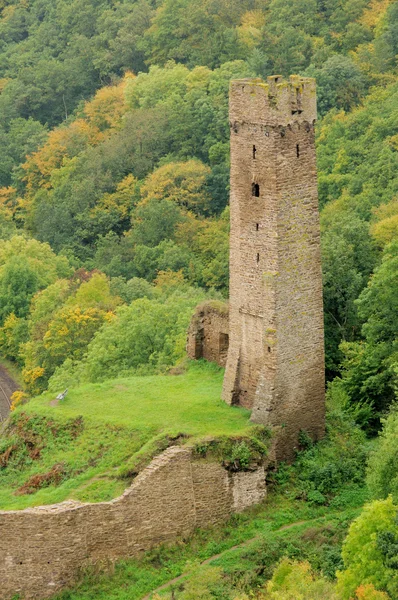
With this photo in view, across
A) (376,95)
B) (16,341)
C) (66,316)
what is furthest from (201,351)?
(376,95)

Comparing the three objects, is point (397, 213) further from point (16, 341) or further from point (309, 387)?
point (16, 341)

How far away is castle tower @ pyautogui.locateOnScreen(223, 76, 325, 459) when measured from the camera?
3238 cm

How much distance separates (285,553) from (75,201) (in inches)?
1603

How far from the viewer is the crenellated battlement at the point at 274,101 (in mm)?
32125

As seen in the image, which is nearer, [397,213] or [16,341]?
[397,213]

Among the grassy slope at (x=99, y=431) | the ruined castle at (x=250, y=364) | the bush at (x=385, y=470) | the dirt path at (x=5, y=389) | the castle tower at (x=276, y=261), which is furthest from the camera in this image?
the dirt path at (x=5, y=389)

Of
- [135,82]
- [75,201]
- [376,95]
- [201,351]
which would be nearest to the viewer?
[201,351]

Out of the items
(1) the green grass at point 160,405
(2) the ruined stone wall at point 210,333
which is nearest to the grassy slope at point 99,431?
(1) the green grass at point 160,405

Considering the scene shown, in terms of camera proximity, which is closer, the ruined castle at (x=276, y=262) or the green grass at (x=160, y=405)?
the ruined castle at (x=276, y=262)

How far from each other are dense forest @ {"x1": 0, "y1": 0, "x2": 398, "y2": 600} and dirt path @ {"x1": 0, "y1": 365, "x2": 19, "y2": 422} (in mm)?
891

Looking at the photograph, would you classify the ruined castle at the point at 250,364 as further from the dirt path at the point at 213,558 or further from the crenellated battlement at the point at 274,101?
the dirt path at the point at 213,558

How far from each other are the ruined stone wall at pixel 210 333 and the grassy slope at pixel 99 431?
152 cm

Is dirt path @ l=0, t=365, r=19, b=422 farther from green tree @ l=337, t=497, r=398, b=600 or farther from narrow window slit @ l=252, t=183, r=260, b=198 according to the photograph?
green tree @ l=337, t=497, r=398, b=600

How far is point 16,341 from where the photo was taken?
191 ft
